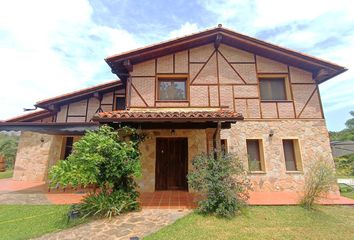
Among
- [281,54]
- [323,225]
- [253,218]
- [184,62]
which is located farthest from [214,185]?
[281,54]

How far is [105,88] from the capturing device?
12.5m

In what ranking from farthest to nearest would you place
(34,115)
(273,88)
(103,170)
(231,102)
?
(34,115)
(273,88)
(231,102)
(103,170)

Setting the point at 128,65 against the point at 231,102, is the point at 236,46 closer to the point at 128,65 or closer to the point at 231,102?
the point at 231,102

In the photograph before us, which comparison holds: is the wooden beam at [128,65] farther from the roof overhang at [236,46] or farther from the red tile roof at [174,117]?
the red tile roof at [174,117]

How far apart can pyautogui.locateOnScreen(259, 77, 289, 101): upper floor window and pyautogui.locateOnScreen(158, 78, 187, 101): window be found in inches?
182

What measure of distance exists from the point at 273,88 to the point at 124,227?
10362mm

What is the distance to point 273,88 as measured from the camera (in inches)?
417

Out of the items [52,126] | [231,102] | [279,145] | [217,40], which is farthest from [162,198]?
[217,40]

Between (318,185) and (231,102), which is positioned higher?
(231,102)

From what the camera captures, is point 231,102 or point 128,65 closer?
point 128,65

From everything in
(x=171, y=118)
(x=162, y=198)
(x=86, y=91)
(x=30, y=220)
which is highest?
(x=86, y=91)

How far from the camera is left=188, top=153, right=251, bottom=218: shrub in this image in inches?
240

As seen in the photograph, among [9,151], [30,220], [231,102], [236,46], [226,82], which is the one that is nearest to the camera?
[30,220]

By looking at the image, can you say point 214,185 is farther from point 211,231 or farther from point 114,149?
point 114,149
